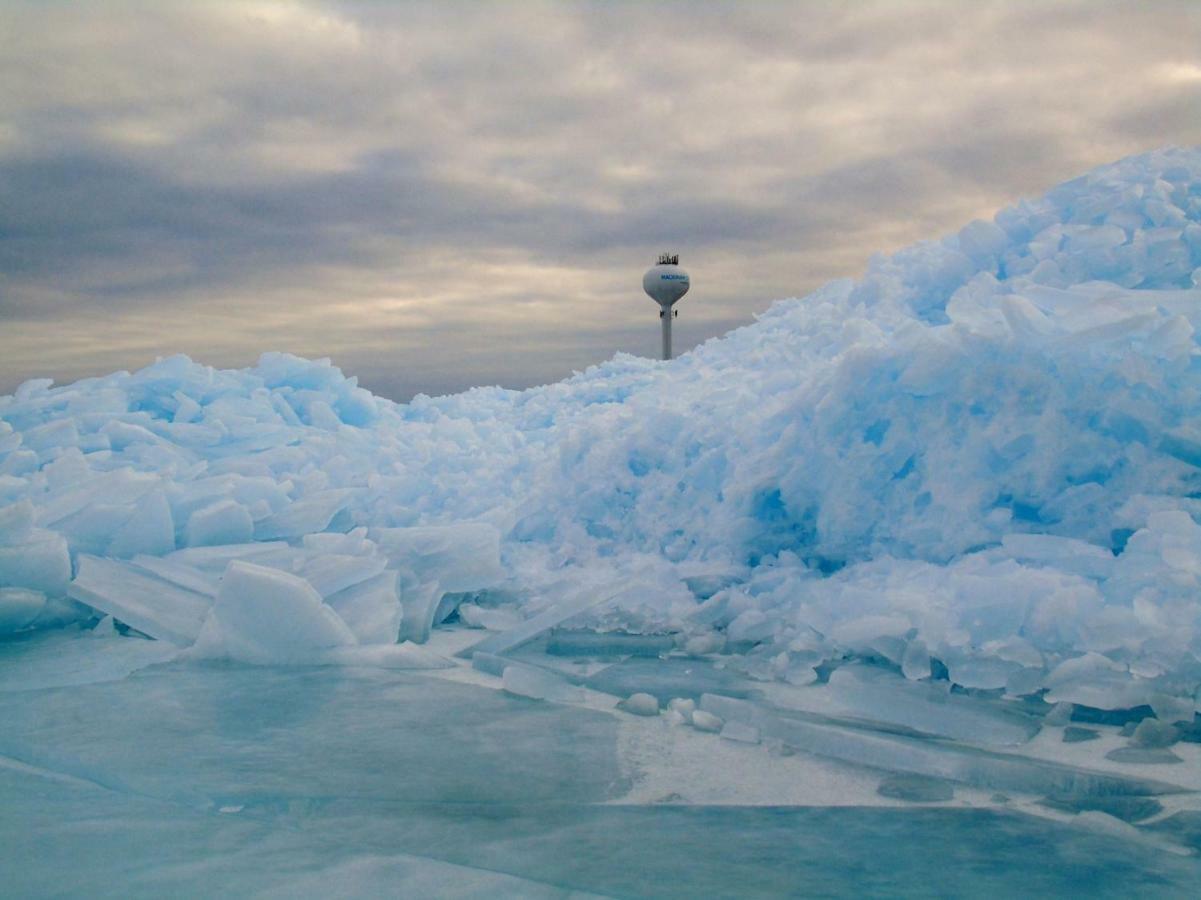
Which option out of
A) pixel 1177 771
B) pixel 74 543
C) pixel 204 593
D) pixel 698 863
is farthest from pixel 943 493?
pixel 74 543

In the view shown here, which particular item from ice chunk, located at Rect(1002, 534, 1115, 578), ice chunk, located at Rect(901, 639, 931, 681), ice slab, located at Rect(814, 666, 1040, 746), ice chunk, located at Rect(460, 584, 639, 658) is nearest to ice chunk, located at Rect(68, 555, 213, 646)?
ice chunk, located at Rect(460, 584, 639, 658)

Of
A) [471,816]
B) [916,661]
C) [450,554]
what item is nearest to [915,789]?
[916,661]

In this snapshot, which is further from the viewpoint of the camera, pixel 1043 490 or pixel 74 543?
pixel 74 543

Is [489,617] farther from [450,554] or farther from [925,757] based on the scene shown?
[925,757]

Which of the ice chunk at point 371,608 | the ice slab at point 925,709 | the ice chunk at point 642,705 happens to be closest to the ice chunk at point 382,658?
the ice chunk at point 371,608

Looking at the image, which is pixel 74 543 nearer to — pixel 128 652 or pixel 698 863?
pixel 128 652
